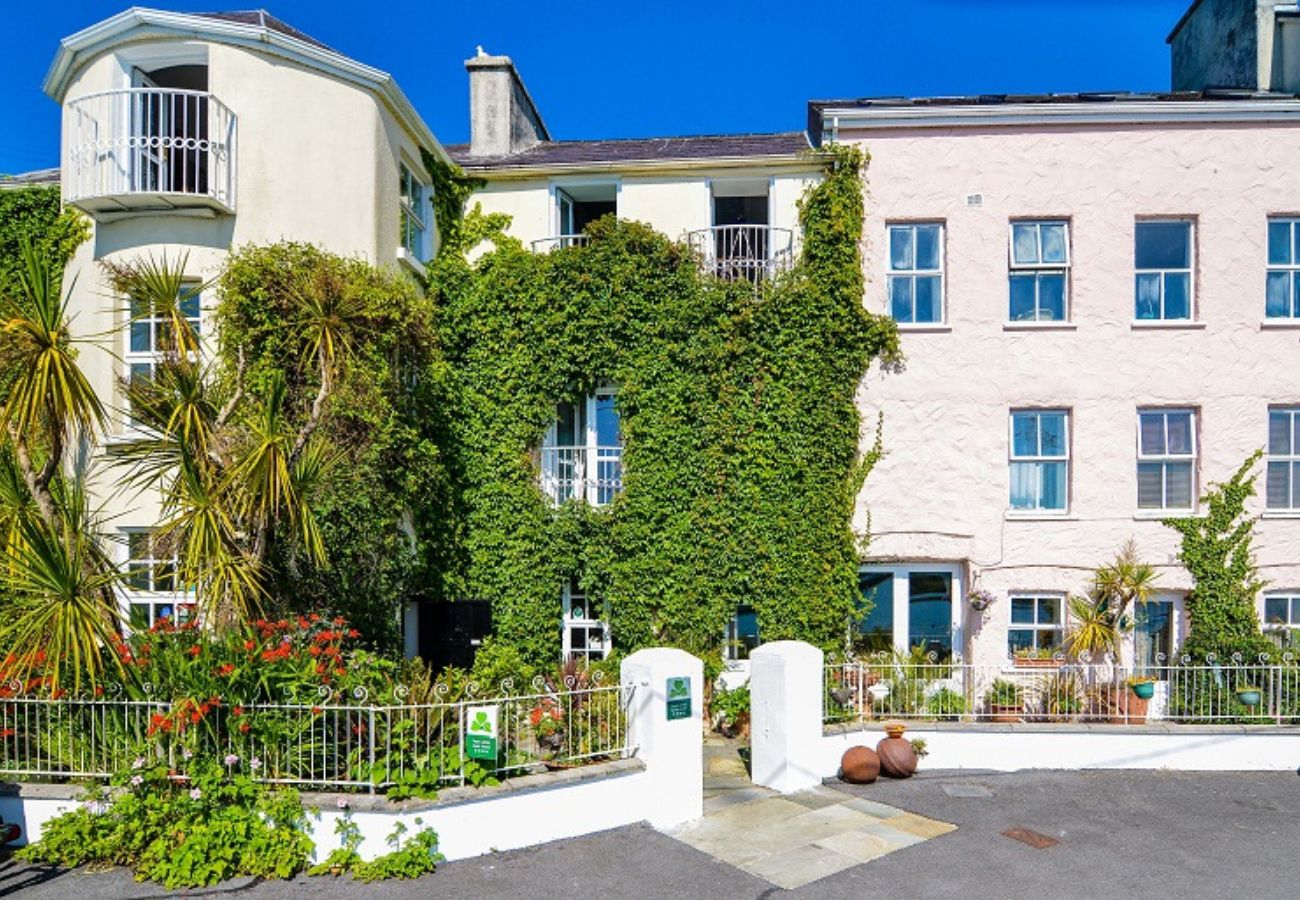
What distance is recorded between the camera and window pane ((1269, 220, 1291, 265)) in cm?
1444

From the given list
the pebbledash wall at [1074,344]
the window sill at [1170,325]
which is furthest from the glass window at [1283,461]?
the window sill at [1170,325]

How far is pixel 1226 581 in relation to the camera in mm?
13609

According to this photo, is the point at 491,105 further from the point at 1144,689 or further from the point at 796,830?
the point at 1144,689

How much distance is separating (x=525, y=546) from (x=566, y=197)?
268 inches

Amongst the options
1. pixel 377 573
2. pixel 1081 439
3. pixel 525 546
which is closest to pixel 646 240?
pixel 525 546

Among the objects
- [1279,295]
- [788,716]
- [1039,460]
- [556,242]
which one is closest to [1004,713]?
[788,716]

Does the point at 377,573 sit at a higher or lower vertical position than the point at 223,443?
lower

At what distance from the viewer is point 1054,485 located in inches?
568

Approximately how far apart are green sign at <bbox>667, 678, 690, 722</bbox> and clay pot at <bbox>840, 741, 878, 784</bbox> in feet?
9.04

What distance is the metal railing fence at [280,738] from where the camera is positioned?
25.5 feet

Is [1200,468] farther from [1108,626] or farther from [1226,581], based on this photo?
[1108,626]

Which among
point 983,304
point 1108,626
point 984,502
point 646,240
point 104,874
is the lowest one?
point 104,874

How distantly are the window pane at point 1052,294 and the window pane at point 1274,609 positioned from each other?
587 cm

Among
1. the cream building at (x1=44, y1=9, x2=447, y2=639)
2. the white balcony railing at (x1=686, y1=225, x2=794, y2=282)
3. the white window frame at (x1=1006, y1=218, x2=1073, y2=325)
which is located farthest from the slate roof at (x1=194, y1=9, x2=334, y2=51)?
the white window frame at (x1=1006, y1=218, x2=1073, y2=325)
